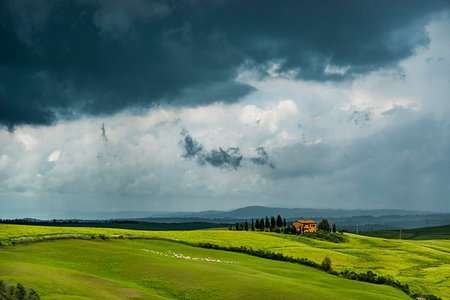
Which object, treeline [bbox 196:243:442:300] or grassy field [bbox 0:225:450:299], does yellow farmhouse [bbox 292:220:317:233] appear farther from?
treeline [bbox 196:243:442:300]

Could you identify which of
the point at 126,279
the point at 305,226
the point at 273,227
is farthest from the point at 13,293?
the point at 305,226

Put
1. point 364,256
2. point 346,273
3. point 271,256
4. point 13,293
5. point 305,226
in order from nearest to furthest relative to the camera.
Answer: point 13,293, point 346,273, point 271,256, point 364,256, point 305,226

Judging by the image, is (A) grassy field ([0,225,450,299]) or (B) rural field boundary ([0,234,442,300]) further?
(A) grassy field ([0,225,450,299])

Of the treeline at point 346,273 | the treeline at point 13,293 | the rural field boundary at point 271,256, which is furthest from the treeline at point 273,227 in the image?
the treeline at point 13,293

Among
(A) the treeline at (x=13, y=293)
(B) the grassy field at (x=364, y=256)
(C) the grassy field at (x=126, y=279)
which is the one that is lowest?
(B) the grassy field at (x=364, y=256)

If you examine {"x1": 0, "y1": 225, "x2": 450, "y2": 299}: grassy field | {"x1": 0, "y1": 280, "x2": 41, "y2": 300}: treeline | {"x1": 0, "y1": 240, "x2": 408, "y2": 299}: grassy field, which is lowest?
{"x1": 0, "y1": 225, "x2": 450, "y2": 299}: grassy field

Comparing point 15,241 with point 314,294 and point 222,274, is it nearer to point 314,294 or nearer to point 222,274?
point 222,274

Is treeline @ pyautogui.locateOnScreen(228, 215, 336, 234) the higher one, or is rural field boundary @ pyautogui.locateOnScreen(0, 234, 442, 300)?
rural field boundary @ pyautogui.locateOnScreen(0, 234, 442, 300)

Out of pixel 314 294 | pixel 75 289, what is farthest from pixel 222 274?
pixel 75 289

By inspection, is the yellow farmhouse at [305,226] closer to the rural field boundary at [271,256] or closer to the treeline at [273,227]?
the treeline at [273,227]

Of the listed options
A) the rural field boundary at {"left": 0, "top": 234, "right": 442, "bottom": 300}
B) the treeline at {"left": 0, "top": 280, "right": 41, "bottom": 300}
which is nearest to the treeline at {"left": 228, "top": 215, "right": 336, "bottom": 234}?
the rural field boundary at {"left": 0, "top": 234, "right": 442, "bottom": 300}

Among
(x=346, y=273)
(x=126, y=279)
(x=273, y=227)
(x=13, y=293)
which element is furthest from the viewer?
(x=273, y=227)

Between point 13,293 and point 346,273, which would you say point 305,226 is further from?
point 13,293
